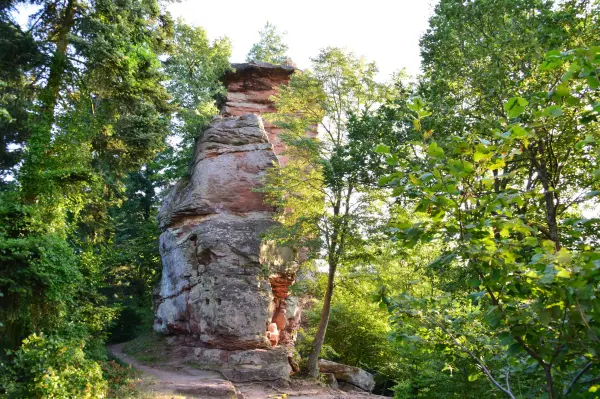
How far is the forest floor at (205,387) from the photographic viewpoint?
1048 cm

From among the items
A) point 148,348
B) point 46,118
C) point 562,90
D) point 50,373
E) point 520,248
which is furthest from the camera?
point 148,348

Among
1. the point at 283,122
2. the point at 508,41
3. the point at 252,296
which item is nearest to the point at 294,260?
the point at 252,296

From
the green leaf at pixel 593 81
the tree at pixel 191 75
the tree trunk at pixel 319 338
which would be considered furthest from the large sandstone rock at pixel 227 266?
the green leaf at pixel 593 81

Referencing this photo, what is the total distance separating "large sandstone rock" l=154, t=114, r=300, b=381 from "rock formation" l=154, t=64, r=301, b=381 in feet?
0.11

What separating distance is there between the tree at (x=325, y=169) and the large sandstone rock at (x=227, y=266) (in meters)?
1.29

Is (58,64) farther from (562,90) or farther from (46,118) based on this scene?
(562,90)

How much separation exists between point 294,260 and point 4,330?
9849 millimetres

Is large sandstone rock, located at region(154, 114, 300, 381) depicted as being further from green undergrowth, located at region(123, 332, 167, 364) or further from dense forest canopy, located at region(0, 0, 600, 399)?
dense forest canopy, located at region(0, 0, 600, 399)

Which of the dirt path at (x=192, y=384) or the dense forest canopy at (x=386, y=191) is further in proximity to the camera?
the dirt path at (x=192, y=384)

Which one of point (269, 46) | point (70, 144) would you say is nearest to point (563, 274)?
point (70, 144)

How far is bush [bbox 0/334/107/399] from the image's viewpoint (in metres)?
6.37

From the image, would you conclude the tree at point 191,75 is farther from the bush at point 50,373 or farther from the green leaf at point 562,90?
the green leaf at point 562,90

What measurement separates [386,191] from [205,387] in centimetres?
792

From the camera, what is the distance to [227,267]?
48.9ft
